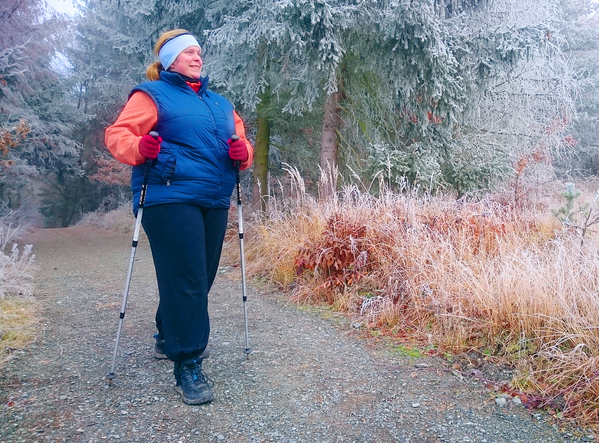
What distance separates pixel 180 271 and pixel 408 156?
5.33 m

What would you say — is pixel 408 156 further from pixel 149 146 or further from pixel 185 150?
pixel 149 146

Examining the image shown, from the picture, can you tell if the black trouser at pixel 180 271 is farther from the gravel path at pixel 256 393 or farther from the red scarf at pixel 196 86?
the red scarf at pixel 196 86

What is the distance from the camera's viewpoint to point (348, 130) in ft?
29.6

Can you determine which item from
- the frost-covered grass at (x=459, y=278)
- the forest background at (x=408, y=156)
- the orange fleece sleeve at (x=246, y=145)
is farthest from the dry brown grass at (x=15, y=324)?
the frost-covered grass at (x=459, y=278)

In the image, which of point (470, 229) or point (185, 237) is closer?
point (185, 237)

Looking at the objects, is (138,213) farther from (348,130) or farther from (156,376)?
(348,130)

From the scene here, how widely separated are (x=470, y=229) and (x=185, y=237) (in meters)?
3.00

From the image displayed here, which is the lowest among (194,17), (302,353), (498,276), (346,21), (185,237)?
(302,353)

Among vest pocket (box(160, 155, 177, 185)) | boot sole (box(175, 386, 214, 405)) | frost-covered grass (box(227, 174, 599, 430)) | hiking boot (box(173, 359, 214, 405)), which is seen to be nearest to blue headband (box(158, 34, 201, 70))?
vest pocket (box(160, 155, 177, 185))

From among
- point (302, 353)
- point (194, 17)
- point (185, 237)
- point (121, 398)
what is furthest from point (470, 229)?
point (194, 17)

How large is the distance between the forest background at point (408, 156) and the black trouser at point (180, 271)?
159 cm

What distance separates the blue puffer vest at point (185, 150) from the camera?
279cm

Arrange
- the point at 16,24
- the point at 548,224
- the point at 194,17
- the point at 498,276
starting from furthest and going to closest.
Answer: the point at 16,24
the point at 194,17
the point at 548,224
the point at 498,276

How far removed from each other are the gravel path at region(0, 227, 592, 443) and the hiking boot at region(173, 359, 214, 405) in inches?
2.1
